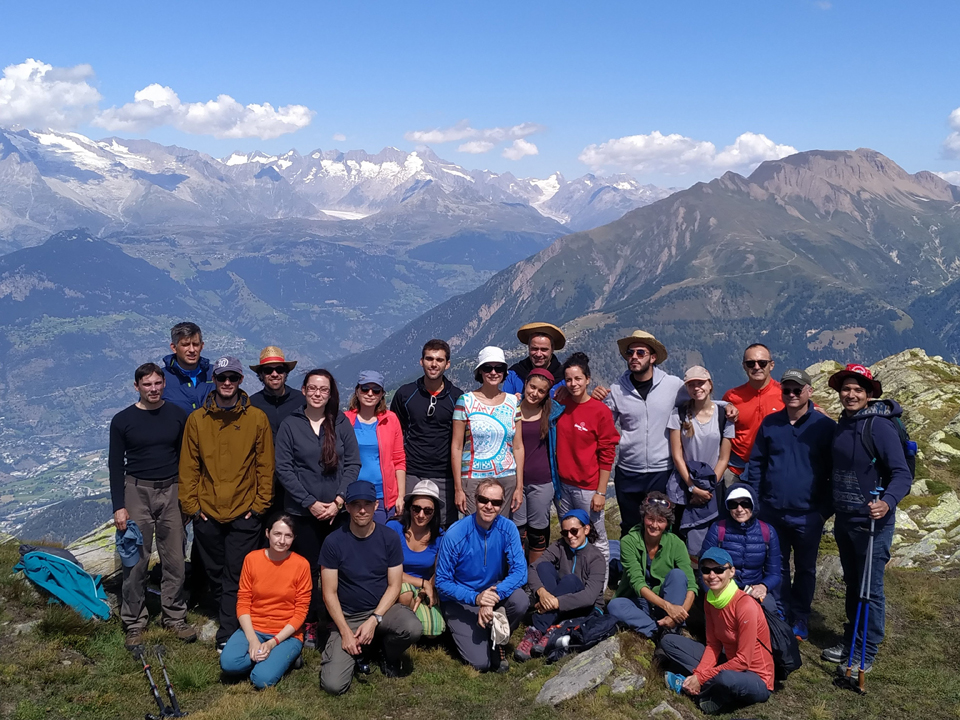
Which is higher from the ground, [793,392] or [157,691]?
[793,392]

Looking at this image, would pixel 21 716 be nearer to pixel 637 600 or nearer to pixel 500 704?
pixel 500 704

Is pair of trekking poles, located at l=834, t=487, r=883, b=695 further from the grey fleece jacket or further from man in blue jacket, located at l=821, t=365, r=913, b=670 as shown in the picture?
the grey fleece jacket

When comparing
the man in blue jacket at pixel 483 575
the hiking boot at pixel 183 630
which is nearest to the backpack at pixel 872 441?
the man in blue jacket at pixel 483 575

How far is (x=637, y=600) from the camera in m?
10.4

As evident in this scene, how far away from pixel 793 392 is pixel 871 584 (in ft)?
9.90

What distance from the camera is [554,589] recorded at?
34.7 feet

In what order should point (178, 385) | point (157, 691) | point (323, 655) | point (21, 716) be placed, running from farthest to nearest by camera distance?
point (178, 385) < point (323, 655) < point (157, 691) < point (21, 716)

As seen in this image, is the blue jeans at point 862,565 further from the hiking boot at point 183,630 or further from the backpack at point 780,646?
the hiking boot at point 183,630

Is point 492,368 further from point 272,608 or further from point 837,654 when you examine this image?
point 837,654

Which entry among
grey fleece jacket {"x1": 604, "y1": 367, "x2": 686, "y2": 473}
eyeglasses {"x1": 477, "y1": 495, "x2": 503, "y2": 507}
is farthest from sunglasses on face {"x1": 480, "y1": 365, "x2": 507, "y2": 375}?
grey fleece jacket {"x1": 604, "y1": 367, "x2": 686, "y2": 473}

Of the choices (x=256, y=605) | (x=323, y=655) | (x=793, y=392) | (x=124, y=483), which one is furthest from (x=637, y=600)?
(x=124, y=483)

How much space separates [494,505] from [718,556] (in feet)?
10.4

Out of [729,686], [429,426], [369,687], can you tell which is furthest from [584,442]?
[369,687]

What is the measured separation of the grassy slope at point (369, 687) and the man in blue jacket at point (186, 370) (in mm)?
3690
